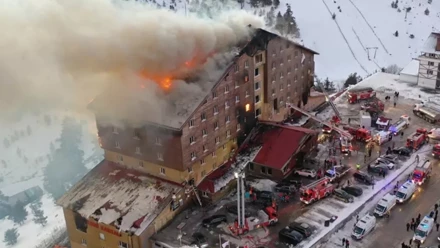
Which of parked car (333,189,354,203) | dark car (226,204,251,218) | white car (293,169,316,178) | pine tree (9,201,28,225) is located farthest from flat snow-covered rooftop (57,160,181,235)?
pine tree (9,201,28,225)

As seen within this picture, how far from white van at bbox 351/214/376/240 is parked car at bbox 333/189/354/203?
336 centimetres

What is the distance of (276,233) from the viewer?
130ft

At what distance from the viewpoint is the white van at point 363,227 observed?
3853 cm

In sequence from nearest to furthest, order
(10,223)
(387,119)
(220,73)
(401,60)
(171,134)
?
(171,134) → (220,73) → (387,119) → (10,223) → (401,60)

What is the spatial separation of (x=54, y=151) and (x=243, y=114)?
5031cm

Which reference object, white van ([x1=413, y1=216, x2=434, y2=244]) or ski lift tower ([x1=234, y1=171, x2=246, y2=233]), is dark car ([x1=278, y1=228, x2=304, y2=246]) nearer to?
ski lift tower ([x1=234, y1=171, x2=246, y2=233])

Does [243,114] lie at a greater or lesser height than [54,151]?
greater

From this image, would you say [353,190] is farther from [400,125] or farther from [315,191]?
[400,125]

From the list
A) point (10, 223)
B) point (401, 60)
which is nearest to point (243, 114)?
point (10, 223)

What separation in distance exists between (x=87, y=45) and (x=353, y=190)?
2414 centimetres

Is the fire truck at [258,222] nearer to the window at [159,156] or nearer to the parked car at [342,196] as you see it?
the parked car at [342,196]

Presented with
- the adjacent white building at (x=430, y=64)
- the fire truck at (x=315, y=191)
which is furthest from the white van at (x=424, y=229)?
the adjacent white building at (x=430, y=64)

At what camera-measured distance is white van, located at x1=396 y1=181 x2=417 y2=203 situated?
42.5 metres

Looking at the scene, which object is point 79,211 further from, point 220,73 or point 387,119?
point 387,119
